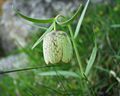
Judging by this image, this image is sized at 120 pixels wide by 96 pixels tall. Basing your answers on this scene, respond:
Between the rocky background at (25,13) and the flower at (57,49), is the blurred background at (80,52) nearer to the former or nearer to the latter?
the rocky background at (25,13)

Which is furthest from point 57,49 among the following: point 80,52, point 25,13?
point 25,13

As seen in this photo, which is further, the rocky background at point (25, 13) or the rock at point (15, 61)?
the rocky background at point (25, 13)

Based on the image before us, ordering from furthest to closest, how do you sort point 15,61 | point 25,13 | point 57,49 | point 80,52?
point 25,13 → point 15,61 → point 80,52 → point 57,49

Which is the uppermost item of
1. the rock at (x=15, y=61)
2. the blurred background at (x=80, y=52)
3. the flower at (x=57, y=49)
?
the flower at (x=57, y=49)

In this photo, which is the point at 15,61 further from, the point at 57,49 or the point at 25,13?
the point at 57,49

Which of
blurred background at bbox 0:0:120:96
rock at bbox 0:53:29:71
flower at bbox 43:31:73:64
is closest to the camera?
flower at bbox 43:31:73:64

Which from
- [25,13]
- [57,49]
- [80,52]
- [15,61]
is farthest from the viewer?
[25,13]

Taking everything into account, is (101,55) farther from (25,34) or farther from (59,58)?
(25,34)

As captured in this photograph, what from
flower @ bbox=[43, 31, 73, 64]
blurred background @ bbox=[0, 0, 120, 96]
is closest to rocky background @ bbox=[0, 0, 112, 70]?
blurred background @ bbox=[0, 0, 120, 96]

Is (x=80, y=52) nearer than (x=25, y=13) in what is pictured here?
Yes

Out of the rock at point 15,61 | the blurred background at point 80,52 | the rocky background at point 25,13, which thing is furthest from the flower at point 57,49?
the rock at point 15,61

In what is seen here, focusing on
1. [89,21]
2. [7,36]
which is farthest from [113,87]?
[7,36]

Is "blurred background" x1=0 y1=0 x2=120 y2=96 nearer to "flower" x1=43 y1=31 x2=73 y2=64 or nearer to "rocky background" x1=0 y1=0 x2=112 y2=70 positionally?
"rocky background" x1=0 y1=0 x2=112 y2=70
